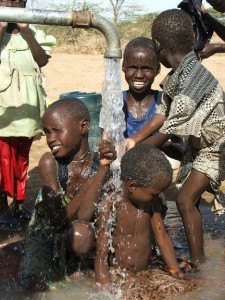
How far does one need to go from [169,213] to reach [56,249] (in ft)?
4.83

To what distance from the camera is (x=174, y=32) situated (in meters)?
3.38

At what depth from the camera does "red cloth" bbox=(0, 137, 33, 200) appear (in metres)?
4.23

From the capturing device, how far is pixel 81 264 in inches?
132

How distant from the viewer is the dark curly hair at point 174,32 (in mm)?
3379

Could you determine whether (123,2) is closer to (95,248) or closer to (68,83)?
(68,83)

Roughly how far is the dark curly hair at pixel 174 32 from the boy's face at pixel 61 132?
711 mm

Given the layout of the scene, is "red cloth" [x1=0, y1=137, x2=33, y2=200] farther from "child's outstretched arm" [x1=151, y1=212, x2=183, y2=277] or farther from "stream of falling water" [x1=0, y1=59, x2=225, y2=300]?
"child's outstretched arm" [x1=151, y1=212, x2=183, y2=277]

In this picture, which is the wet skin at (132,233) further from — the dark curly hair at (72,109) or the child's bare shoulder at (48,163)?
the dark curly hair at (72,109)

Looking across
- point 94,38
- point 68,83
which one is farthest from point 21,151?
point 94,38

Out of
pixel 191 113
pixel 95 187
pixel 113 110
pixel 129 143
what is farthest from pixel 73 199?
pixel 191 113

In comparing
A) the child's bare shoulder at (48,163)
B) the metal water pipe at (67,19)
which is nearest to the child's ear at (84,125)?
the child's bare shoulder at (48,163)

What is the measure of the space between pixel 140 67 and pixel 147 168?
1038mm

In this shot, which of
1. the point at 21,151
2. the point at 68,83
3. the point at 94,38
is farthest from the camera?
the point at 94,38

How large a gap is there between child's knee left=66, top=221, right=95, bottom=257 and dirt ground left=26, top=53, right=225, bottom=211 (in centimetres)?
284
